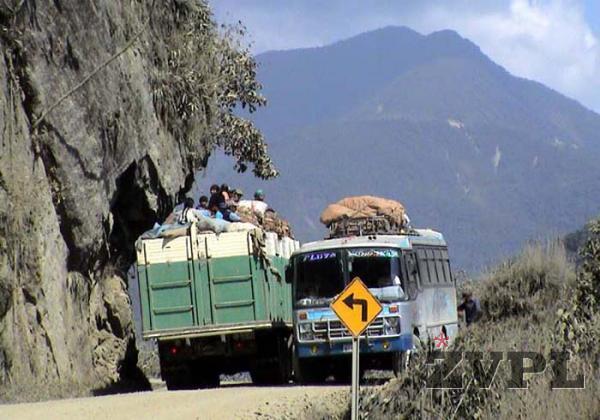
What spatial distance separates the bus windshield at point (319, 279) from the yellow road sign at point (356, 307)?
242 inches

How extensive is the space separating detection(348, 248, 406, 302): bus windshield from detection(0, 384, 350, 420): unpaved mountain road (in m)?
2.79

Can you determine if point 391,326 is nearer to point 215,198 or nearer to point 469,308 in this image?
point 215,198

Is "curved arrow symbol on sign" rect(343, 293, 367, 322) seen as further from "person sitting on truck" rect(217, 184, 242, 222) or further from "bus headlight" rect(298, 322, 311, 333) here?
"person sitting on truck" rect(217, 184, 242, 222)

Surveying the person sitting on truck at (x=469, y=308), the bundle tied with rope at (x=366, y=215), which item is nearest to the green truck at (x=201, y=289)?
the bundle tied with rope at (x=366, y=215)

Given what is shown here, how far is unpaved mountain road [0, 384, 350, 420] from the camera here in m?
17.8

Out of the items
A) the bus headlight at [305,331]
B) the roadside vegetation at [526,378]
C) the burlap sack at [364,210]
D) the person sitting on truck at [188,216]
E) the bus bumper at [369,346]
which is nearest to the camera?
the roadside vegetation at [526,378]

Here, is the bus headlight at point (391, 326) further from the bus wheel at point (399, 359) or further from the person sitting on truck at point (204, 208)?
the person sitting on truck at point (204, 208)

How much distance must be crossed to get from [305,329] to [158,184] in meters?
10.1

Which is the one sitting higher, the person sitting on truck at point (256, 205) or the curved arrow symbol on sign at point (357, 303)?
the person sitting on truck at point (256, 205)

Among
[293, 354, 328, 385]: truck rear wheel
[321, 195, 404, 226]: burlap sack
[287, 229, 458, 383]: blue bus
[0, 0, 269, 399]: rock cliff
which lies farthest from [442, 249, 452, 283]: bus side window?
[0, 0, 269, 399]: rock cliff

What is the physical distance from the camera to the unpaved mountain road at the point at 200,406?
17.8 meters

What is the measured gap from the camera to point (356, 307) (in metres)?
17.3

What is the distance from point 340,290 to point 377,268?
0.80 m

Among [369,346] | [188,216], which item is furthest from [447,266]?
[188,216]
